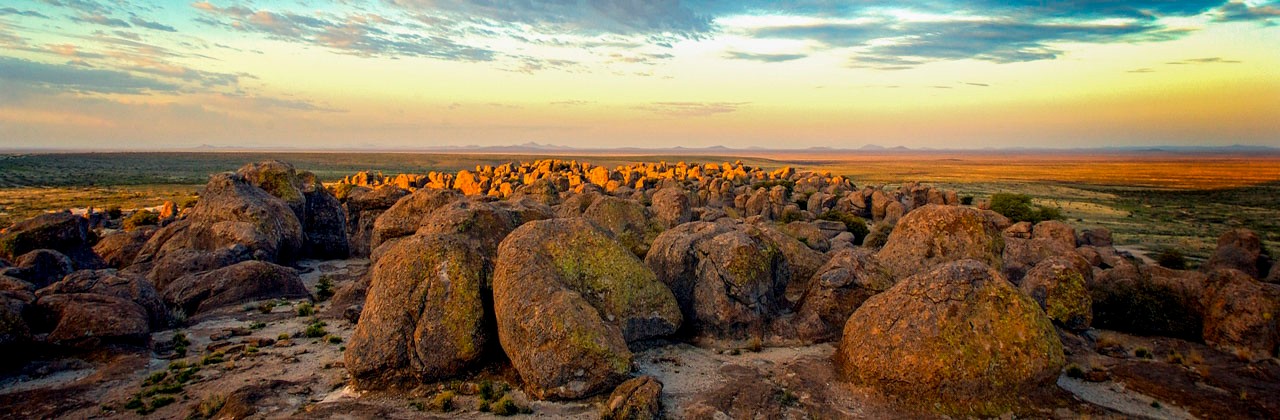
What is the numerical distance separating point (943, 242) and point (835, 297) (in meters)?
7.49

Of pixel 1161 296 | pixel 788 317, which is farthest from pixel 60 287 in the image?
pixel 1161 296

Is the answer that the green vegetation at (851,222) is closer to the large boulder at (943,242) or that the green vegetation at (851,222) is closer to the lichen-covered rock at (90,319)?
the large boulder at (943,242)

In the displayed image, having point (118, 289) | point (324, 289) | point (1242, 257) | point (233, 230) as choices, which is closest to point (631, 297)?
point (324, 289)

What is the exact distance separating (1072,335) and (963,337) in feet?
33.6

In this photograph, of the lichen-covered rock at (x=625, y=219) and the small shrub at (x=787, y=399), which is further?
the lichen-covered rock at (x=625, y=219)

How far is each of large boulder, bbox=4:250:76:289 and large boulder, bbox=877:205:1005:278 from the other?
41815 mm

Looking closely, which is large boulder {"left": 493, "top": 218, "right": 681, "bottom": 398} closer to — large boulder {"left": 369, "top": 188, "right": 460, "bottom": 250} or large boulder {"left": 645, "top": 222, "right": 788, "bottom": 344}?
large boulder {"left": 645, "top": 222, "right": 788, "bottom": 344}

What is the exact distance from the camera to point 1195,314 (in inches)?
1103

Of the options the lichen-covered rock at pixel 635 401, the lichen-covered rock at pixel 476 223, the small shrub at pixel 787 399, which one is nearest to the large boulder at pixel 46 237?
the lichen-covered rock at pixel 476 223

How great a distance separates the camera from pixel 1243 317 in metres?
26.1

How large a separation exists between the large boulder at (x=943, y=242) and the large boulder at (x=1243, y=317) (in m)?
8.26

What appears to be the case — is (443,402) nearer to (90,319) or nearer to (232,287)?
(90,319)

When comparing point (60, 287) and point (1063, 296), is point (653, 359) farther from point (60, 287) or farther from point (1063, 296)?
point (60, 287)

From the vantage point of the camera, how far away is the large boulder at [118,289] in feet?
88.3
